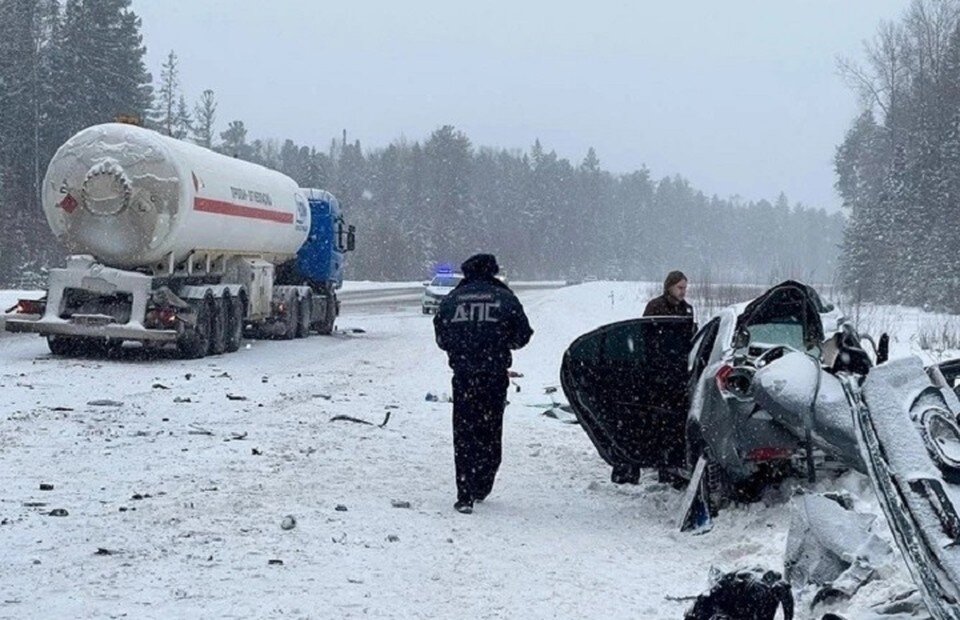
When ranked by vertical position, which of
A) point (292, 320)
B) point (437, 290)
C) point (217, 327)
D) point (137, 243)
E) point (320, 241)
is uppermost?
point (320, 241)

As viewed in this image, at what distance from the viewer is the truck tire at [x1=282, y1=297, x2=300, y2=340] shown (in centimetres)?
2597

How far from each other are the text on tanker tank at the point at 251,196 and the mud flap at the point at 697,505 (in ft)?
50.0

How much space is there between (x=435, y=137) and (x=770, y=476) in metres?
117

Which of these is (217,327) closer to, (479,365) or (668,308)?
(668,308)

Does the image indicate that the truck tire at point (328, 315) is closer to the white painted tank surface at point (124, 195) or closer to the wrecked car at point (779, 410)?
the white painted tank surface at point (124, 195)

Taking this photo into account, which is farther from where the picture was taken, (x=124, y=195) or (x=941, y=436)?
(x=124, y=195)

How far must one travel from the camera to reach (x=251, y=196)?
74.7 ft

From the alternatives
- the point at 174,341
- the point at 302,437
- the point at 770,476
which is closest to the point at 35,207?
the point at 174,341

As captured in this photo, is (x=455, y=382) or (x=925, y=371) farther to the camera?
(x=455, y=382)

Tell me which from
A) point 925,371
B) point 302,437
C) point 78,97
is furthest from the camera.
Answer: point 78,97

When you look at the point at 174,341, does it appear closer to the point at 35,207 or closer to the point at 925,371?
the point at 925,371

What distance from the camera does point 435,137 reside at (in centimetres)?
12288

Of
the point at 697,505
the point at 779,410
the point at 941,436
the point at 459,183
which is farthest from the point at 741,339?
the point at 459,183

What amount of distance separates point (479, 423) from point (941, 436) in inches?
176
